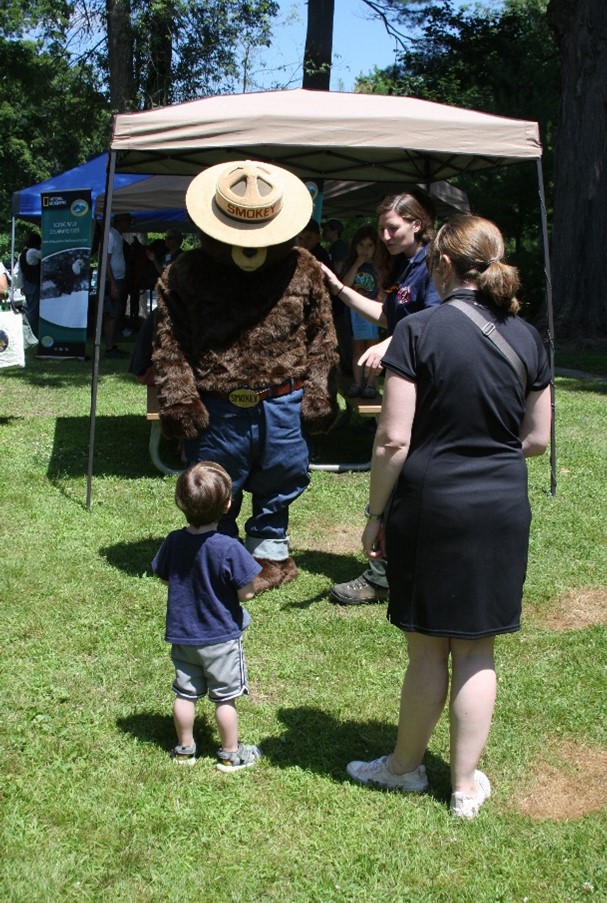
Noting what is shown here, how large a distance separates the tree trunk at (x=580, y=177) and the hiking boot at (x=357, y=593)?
11651 mm

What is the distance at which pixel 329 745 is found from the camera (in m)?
3.52

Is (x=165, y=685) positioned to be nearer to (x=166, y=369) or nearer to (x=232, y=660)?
(x=232, y=660)

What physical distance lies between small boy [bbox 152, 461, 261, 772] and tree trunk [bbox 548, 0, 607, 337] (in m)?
13.3

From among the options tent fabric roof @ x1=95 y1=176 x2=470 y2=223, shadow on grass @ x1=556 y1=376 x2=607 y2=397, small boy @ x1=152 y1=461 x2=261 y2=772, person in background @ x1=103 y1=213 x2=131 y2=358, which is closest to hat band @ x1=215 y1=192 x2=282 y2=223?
small boy @ x1=152 y1=461 x2=261 y2=772

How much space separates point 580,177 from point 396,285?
11912mm

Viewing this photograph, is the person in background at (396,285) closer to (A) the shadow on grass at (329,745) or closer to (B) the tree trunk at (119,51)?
(A) the shadow on grass at (329,745)

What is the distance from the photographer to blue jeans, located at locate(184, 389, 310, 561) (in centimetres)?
468

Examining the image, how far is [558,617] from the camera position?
476cm

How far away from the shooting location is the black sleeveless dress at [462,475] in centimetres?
278

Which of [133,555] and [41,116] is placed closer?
[133,555]

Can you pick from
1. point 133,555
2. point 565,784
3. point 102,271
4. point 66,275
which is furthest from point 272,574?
→ point 66,275

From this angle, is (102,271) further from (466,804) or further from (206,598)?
(466,804)

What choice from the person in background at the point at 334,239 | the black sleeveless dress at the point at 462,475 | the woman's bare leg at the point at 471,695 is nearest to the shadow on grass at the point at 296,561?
the woman's bare leg at the point at 471,695

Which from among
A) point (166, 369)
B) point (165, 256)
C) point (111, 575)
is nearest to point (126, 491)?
point (111, 575)
